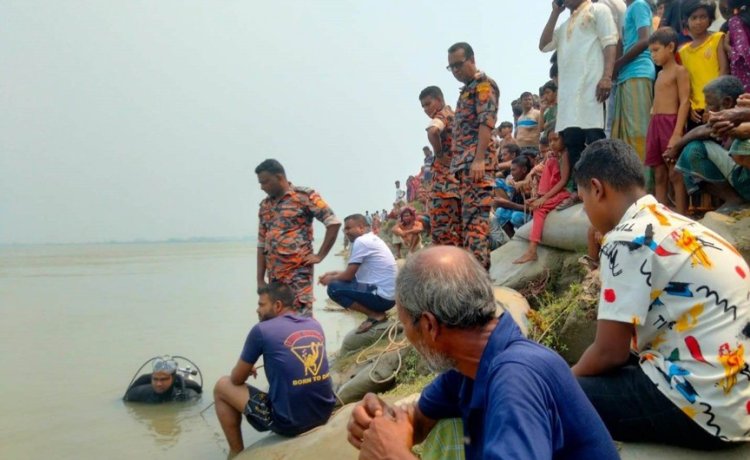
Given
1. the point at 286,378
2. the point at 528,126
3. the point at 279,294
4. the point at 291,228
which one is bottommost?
the point at 286,378

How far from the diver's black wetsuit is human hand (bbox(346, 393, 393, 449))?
5227 mm

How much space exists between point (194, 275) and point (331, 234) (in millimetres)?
19871

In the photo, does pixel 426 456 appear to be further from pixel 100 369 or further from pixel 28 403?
pixel 100 369

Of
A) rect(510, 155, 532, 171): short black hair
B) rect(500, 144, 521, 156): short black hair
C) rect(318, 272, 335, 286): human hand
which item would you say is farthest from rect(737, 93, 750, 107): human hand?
rect(500, 144, 521, 156): short black hair

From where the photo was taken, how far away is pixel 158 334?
10.2 metres

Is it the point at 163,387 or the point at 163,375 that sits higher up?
the point at 163,375

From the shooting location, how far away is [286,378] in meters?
4.10

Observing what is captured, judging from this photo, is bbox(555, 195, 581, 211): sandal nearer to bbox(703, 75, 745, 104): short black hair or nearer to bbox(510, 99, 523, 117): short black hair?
bbox(703, 75, 745, 104): short black hair

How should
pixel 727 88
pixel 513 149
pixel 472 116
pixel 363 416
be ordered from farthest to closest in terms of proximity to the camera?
pixel 513 149 → pixel 472 116 → pixel 727 88 → pixel 363 416

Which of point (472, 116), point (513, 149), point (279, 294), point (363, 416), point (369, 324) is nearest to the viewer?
point (363, 416)

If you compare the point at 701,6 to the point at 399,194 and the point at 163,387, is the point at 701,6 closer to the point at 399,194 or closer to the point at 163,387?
the point at 163,387

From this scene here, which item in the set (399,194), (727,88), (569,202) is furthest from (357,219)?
(399,194)

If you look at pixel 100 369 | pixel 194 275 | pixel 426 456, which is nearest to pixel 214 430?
pixel 100 369

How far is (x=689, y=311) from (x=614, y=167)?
2.03 feet
